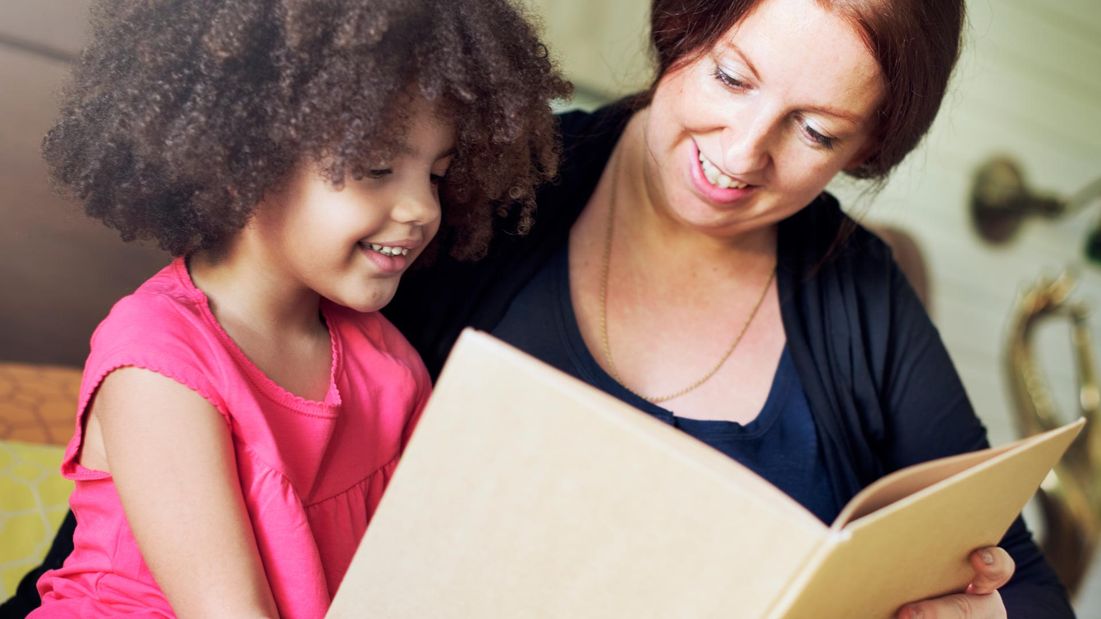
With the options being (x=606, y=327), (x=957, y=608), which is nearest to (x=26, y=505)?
(x=606, y=327)

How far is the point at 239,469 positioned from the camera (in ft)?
3.16

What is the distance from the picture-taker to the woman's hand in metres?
0.99

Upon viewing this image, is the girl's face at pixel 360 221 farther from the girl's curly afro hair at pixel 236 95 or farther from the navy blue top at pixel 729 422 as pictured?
the navy blue top at pixel 729 422

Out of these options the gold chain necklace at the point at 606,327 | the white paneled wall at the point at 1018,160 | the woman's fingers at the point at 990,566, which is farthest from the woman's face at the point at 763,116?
the white paneled wall at the point at 1018,160

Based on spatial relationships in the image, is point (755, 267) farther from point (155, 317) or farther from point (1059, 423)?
point (1059, 423)

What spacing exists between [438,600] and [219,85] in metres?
0.52

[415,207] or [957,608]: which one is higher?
[415,207]

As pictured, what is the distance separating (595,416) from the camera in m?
0.69

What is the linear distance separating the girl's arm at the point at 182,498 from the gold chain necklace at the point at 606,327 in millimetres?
581

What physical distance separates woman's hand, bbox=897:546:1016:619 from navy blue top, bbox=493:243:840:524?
291mm

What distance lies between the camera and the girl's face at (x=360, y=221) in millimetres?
977

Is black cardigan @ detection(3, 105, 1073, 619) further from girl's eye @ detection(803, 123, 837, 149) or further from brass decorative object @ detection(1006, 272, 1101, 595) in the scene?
brass decorative object @ detection(1006, 272, 1101, 595)

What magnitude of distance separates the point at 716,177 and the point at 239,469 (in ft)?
2.13

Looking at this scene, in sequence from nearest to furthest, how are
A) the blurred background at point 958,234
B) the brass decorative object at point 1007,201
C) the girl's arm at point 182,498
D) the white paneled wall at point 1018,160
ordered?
the girl's arm at point 182,498
the blurred background at point 958,234
the white paneled wall at point 1018,160
the brass decorative object at point 1007,201
